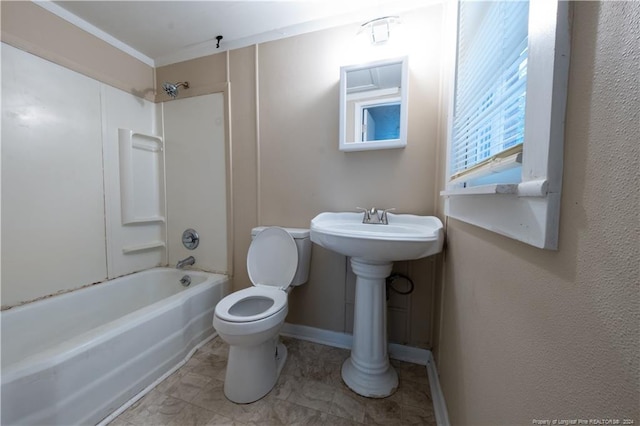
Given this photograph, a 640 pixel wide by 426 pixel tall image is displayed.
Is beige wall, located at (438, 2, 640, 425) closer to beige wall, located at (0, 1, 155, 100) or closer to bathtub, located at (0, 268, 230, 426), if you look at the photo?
bathtub, located at (0, 268, 230, 426)

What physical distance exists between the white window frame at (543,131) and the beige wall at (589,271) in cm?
1

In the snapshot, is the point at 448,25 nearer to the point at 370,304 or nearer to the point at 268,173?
the point at 268,173

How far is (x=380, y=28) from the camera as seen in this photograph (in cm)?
132

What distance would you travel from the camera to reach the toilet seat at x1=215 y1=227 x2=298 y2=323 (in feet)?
4.40

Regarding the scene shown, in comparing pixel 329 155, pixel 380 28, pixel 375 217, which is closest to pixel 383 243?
pixel 375 217

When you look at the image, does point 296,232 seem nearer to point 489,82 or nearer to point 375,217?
point 375,217

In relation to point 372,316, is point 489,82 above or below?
above

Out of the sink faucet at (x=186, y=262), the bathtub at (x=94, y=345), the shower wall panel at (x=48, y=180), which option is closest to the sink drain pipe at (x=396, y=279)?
the bathtub at (x=94, y=345)

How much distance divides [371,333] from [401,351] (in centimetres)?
40

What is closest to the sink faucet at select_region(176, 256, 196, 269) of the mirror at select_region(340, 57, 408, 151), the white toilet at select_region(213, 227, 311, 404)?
the white toilet at select_region(213, 227, 311, 404)

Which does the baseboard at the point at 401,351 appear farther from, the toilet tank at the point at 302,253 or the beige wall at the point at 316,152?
the toilet tank at the point at 302,253

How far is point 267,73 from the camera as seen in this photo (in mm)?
1662

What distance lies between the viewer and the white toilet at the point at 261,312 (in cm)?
109

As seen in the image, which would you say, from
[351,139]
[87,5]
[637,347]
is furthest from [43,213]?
[637,347]
